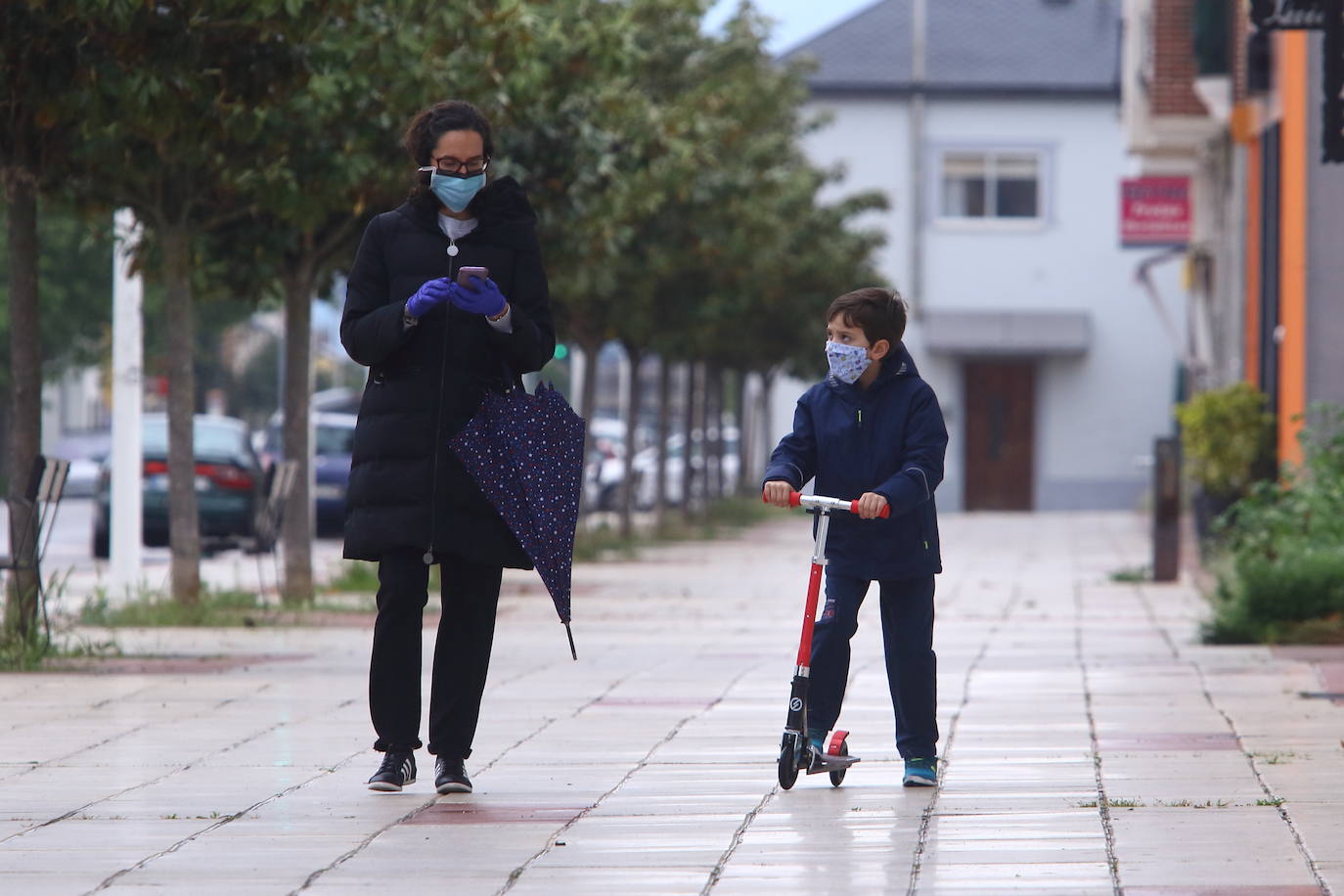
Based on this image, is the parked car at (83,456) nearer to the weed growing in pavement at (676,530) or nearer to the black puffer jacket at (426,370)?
the weed growing in pavement at (676,530)

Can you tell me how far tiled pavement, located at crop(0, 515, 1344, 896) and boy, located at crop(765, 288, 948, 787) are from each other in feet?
0.88

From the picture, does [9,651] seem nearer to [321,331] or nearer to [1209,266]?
[1209,266]

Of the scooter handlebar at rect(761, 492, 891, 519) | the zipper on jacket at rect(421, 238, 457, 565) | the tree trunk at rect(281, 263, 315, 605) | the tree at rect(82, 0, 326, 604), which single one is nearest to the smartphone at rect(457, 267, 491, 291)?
the zipper on jacket at rect(421, 238, 457, 565)

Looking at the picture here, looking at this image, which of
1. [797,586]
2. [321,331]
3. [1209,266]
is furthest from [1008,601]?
[321,331]

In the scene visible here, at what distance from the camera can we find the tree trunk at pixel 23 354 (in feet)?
35.0

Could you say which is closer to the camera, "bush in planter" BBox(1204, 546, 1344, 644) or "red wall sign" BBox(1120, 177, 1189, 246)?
"bush in planter" BBox(1204, 546, 1344, 644)

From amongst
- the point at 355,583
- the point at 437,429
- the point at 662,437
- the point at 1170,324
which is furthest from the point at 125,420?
the point at 1170,324

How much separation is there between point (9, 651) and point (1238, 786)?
19.7ft

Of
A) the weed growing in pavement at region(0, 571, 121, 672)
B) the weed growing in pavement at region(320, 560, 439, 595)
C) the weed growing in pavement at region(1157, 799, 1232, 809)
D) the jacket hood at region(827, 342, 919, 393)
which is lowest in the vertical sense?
the weed growing in pavement at region(320, 560, 439, 595)

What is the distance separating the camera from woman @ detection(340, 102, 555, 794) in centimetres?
632

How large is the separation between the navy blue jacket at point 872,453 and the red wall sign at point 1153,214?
901 inches

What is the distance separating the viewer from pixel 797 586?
18750 millimetres

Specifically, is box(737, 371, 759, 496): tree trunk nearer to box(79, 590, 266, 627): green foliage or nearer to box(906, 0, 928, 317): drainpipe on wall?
box(906, 0, 928, 317): drainpipe on wall

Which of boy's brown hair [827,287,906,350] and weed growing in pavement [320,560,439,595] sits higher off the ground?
boy's brown hair [827,287,906,350]
